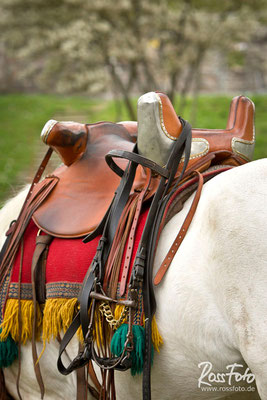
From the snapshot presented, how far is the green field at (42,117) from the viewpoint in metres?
9.71

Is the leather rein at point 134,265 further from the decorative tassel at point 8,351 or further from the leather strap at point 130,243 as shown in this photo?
the decorative tassel at point 8,351

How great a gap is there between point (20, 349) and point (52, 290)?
345 millimetres

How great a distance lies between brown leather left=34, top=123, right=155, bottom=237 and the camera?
Answer: 6.74ft

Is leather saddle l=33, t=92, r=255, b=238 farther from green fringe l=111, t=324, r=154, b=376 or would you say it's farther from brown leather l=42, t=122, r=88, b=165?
green fringe l=111, t=324, r=154, b=376

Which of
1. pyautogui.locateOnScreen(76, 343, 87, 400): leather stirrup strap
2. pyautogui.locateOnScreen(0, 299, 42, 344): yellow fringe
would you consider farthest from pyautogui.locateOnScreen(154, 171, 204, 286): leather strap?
pyautogui.locateOnScreen(0, 299, 42, 344): yellow fringe

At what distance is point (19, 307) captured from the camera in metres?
Answer: 2.06

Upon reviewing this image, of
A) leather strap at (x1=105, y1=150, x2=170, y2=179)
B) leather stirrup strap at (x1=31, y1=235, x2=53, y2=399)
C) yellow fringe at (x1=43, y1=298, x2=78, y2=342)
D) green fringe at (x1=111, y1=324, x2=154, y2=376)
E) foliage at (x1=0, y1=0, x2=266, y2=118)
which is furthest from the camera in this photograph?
foliage at (x1=0, y1=0, x2=266, y2=118)

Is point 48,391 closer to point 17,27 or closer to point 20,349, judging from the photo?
point 20,349

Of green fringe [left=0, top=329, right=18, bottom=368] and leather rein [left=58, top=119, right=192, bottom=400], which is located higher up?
leather rein [left=58, top=119, right=192, bottom=400]

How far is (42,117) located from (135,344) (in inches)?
523

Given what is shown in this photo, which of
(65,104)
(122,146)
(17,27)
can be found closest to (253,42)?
(65,104)

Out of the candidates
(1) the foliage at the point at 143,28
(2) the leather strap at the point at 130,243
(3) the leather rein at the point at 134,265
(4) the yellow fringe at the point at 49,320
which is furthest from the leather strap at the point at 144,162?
(1) the foliage at the point at 143,28

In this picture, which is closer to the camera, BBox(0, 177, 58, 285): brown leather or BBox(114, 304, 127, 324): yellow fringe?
BBox(114, 304, 127, 324): yellow fringe

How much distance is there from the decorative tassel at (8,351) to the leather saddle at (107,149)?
53cm
